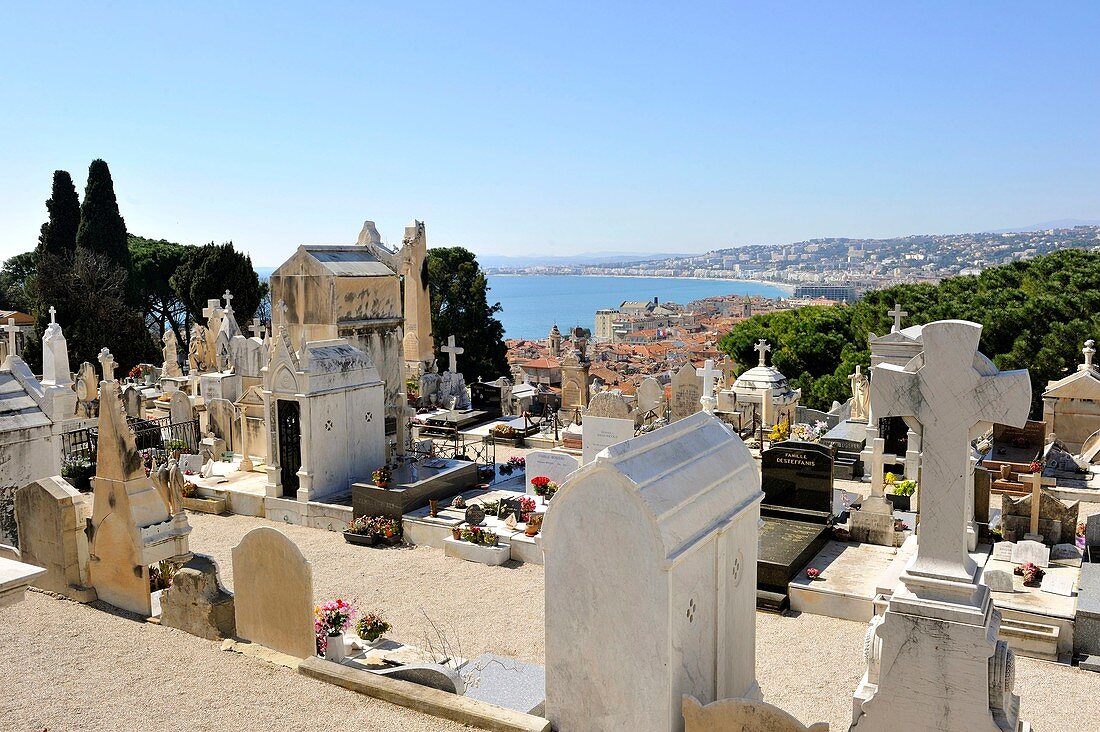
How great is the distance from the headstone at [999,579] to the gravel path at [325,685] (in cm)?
115

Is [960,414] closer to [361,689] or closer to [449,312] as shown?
[361,689]

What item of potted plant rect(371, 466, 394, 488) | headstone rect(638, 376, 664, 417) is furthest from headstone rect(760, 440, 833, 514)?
potted plant rect(371, 466, 394, 488)

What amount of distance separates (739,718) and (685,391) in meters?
14.8

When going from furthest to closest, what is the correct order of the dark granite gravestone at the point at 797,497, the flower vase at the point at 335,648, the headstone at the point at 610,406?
1. the headstone at the point at 610,406
2. the dark granite gravestone at the point at 797,497
3. the flower vase at the point at 335,648

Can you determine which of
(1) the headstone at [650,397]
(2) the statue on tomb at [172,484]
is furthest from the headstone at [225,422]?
(1) the headstone at [650,397]

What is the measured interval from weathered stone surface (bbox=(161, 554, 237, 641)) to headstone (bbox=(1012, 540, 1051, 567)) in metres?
9.19

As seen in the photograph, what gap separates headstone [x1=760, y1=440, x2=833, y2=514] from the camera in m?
12.5

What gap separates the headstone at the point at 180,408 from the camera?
19.0 meters

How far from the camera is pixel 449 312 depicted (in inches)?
Result: 1412

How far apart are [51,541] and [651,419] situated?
41.5ft

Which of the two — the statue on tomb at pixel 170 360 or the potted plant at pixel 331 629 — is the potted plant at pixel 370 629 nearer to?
the potted plant at pixel 331 629

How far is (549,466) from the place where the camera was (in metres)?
13.9

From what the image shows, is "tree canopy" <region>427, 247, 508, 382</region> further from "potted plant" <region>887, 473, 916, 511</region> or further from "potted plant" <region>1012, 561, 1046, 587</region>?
"potted plant" <region>1012, 561, 1046, 587</region>

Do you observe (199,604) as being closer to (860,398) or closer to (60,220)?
(860,398)
